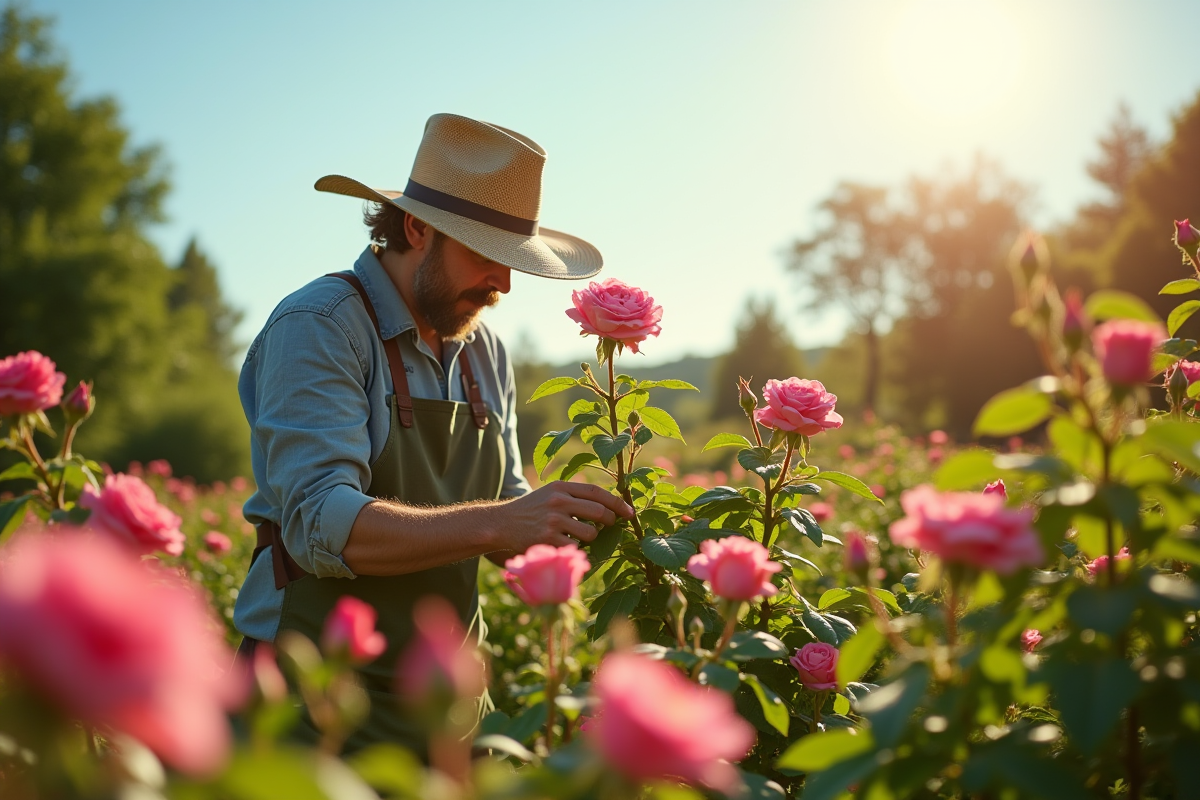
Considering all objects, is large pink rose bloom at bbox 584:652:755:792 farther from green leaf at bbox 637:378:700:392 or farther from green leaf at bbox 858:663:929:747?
green leaf at bbox 637:378:700:392

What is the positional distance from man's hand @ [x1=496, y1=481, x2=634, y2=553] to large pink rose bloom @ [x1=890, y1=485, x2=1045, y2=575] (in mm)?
967

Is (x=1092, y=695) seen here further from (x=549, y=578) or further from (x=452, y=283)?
(x=452, y=283)

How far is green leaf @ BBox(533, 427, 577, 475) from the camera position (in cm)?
188

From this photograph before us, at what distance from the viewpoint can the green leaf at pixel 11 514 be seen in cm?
159

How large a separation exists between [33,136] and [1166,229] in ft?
80.3

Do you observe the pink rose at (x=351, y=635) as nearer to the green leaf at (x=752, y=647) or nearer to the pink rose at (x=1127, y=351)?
the green leaf at (x=752, y=647)

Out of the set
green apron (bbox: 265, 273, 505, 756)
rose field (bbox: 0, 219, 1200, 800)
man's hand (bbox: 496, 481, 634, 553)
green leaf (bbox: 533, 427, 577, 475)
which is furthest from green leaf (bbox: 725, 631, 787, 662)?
green apron (bbox: 265, 273, 505, 756)

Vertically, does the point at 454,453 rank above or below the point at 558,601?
below

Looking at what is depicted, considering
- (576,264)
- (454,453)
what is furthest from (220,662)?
(576,264)

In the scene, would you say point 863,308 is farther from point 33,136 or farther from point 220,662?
point 220,662

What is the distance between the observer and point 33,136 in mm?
20344

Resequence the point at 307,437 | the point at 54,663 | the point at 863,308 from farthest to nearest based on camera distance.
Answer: the point at 863,308
the point at 307,437
the point at 54,663

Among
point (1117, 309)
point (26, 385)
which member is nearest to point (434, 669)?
point (1117, 309)

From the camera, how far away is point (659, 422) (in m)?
2.05
